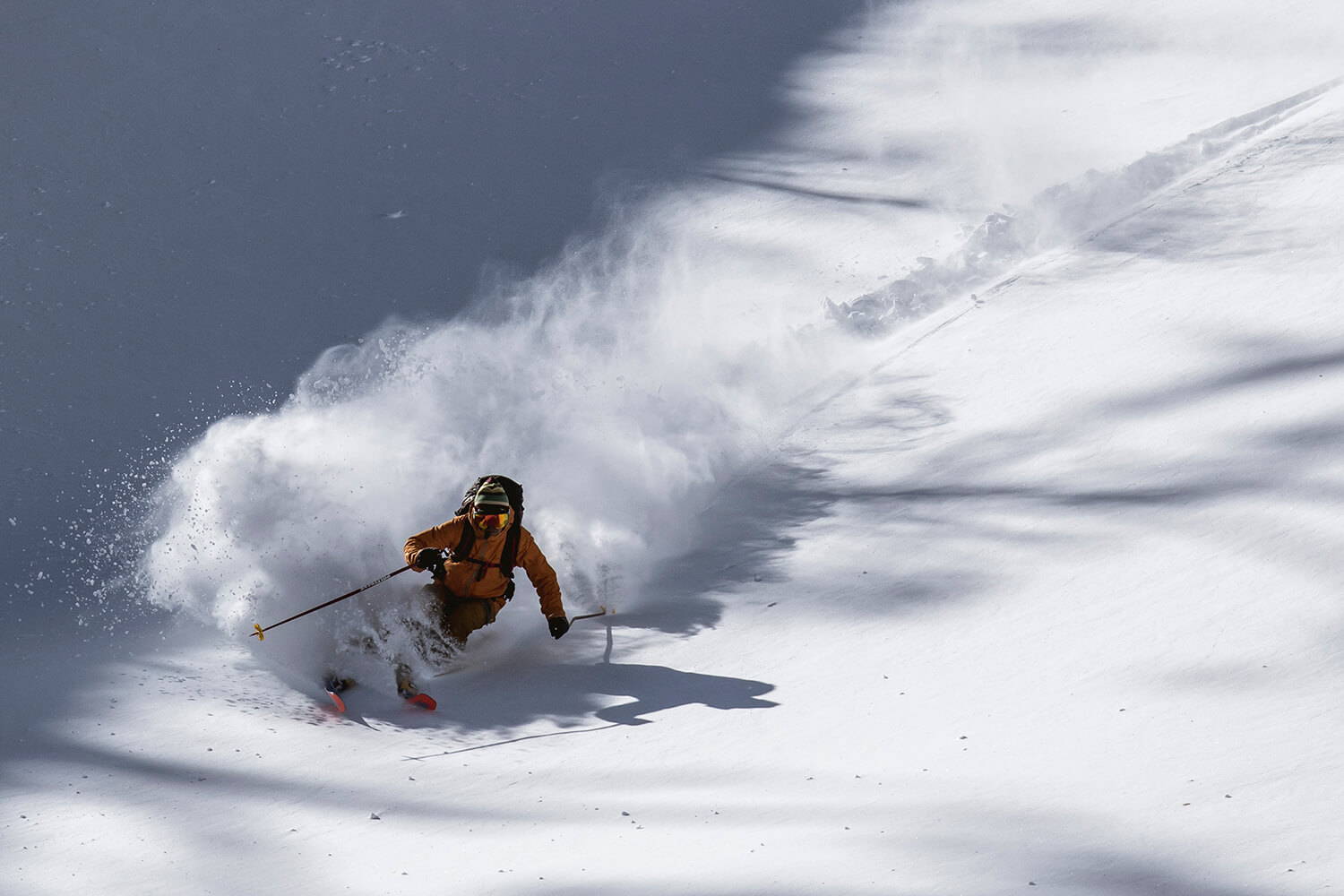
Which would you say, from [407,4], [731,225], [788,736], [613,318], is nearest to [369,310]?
[613,318]

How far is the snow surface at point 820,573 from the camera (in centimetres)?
425

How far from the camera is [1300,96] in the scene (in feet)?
37.6

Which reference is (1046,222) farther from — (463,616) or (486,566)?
(463,616)

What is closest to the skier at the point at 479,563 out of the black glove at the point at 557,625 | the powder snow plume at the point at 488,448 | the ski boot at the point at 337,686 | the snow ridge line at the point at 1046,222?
the black glove at the point at 557,625

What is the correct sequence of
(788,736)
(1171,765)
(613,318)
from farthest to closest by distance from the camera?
(613,318), (788,736), (1171,765)

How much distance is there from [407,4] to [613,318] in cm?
726

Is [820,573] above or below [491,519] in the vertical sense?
below

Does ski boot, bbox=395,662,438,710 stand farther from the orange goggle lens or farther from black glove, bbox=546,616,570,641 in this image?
the orange goggle lens

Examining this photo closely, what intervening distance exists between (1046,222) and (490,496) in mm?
6302

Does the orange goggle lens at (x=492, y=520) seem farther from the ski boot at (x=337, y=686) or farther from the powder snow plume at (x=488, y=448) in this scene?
the ski boot at (x=337, y=686)

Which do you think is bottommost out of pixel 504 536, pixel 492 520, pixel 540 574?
pixel 540 574

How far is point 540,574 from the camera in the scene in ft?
20.5

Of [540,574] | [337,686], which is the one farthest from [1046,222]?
[337,686]

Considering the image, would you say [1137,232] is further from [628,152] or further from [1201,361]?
[628,152]
